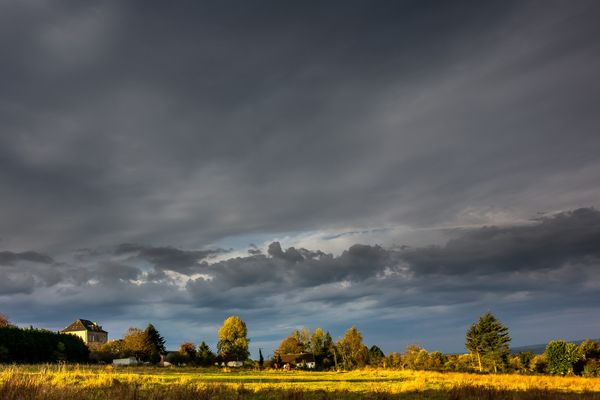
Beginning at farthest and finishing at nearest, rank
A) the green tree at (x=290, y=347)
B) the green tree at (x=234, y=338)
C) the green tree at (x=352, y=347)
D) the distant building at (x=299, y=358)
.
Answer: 1. the green tree at (x=290, y=347)
2. the distant building at (x=299, y=358)
3. the green tree at (x=234, y=338)
4. the green tree at (x=352, y=347)

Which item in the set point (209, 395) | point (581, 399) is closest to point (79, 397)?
point (209, 395)

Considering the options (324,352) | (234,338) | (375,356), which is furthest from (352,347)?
(234,338)

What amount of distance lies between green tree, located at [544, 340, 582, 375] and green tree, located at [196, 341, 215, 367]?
58.5 metres

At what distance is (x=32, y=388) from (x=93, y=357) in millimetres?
74041

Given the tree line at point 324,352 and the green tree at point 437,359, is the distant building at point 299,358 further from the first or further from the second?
the green tree at point 437,359

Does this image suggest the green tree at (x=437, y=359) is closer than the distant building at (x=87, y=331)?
Yes

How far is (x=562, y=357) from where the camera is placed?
2921 inches

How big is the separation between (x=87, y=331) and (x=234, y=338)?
197ft

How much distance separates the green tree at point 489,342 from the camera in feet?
303

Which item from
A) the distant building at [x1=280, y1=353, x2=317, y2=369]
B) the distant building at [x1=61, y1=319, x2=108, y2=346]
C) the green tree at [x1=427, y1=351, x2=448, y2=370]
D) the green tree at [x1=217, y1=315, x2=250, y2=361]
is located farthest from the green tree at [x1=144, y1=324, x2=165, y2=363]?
the distant building at [x1=61, y1=319, x2=108, y2=346]

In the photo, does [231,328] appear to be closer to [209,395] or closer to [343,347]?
[343,347]

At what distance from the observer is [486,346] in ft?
309

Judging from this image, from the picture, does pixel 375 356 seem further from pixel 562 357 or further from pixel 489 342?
pixel 562 357

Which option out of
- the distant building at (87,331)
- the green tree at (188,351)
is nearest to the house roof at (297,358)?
the green tree at (188,351)
